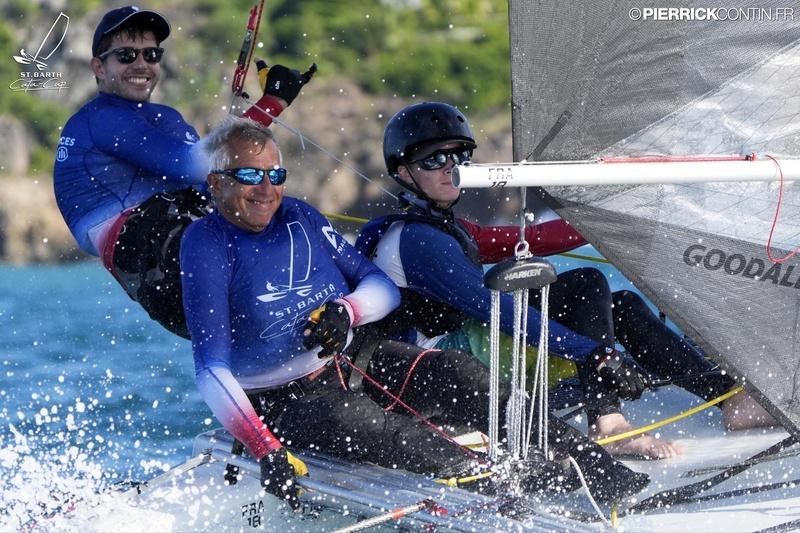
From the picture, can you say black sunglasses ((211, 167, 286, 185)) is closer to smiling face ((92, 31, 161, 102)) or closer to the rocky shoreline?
smiling face ((92, 31, 161, 102))

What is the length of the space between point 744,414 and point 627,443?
42 cm

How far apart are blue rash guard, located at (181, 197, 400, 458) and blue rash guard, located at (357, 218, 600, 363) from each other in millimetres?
160

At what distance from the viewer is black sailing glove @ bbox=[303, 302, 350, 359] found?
297cm

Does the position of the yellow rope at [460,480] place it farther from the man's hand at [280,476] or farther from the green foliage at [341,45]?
the green foliage at [341,45]

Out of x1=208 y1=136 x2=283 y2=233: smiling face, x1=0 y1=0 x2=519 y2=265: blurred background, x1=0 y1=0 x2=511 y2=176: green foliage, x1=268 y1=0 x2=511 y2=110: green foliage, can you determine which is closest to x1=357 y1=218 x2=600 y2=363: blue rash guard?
x1=208 y1=136 x2=283 y2=233: smiling face

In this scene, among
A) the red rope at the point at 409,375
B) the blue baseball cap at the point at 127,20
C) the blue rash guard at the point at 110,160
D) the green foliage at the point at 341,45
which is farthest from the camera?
the green foliage at the point at 341,45

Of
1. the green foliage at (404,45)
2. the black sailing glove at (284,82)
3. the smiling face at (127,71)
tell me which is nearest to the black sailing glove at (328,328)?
the black sailing glove at (284,82)

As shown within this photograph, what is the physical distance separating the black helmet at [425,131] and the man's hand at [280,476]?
1154mm

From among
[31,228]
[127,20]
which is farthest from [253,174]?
[31,228]

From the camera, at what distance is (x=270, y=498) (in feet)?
10.2

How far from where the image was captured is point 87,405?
223 inches

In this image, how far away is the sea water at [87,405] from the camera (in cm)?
416

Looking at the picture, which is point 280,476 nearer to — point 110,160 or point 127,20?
point 110,160

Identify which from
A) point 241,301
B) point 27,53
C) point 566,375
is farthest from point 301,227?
point 27,53
